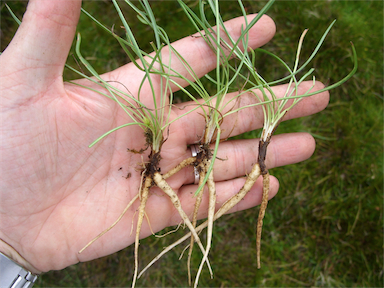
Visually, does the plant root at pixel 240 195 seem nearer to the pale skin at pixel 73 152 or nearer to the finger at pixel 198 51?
the pale skin at pixel 73 152

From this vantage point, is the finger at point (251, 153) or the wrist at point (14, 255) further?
the finger at point (251, 153)

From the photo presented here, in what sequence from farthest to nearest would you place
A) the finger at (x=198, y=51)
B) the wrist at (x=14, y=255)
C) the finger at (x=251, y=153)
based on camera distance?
the finger at (x=251, y=153) < the finger at (x=198, y=51) < the wrist at (x=14, y=255)

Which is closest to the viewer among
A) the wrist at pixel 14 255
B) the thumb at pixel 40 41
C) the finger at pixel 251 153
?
the thumb at pixel 40 41

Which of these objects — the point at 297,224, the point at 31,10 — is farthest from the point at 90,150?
the point at 297,224

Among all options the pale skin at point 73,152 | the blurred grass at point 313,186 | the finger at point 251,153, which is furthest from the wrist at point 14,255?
the finger at point 251,153

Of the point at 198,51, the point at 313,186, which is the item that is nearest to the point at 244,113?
the point at 198,51

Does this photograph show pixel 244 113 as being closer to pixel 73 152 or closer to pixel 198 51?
pixel 198 51
